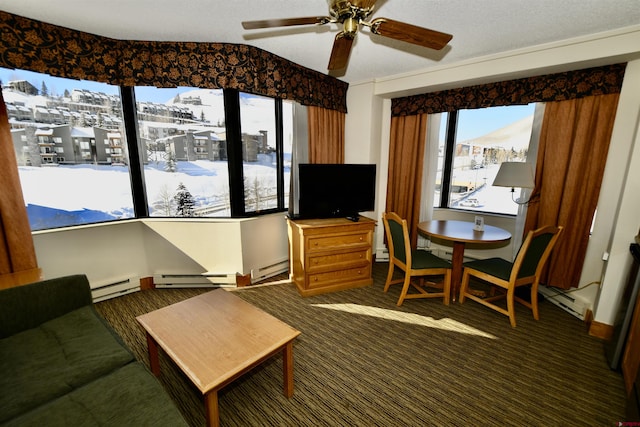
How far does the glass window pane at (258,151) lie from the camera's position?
10.2ft

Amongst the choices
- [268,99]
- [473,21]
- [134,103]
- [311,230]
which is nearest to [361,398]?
[311,230]

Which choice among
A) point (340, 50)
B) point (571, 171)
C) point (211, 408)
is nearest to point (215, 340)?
point (211, 408)

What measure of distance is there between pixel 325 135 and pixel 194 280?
7.76 feet

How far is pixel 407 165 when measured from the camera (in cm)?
379

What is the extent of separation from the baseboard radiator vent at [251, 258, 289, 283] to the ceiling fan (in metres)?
2.51

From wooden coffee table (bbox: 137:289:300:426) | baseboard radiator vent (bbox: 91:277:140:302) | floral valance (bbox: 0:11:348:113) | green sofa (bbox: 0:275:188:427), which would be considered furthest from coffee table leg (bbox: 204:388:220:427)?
floral valance (bbox: 0:11:348:113)

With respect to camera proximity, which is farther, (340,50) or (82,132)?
(82,132)

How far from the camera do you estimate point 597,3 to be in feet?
6.05

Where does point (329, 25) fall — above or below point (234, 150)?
above

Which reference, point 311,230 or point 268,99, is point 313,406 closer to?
point 311,230

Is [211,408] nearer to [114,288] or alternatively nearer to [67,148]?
[114,288]

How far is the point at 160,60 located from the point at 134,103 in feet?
1.67

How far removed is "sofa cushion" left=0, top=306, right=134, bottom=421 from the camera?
4.10ft

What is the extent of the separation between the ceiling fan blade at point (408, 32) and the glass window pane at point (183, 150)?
6.38ft
